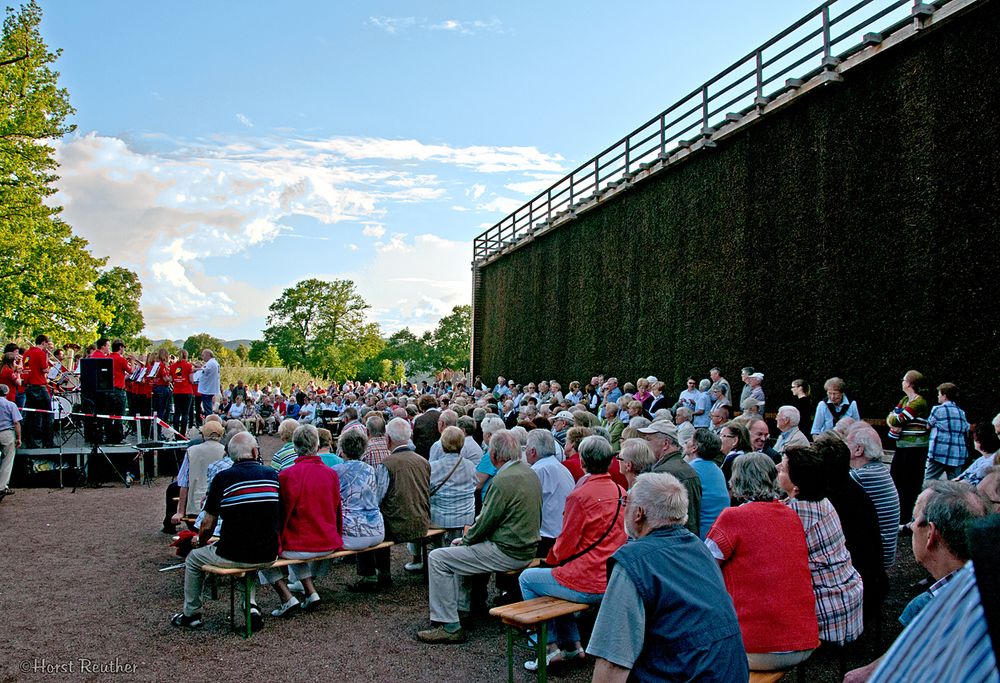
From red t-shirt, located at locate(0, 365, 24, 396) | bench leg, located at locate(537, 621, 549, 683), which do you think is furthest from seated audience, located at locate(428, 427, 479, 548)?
red t-shirt, located at locate(0, 365, 24, 396)

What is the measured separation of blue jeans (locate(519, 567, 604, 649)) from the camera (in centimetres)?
416

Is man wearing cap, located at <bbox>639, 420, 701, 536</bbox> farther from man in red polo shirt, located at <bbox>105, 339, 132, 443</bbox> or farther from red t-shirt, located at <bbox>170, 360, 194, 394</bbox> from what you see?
red t-shirt, located at <bbox>170, 360, 194, 394</bbox>

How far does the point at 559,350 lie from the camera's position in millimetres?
21750

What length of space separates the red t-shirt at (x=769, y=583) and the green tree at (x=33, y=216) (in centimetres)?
2166

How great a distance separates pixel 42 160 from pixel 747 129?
1945cm

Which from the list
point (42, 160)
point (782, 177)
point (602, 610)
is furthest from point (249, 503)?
point (42, 160)

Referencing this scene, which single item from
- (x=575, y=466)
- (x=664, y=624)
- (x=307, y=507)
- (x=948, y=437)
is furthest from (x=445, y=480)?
(x=948, y=437)

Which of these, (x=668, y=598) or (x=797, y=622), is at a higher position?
(x=668, y=598)

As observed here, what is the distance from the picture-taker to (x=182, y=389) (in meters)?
14.3

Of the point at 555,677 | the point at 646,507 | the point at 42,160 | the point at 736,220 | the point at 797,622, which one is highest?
the point at 42,160

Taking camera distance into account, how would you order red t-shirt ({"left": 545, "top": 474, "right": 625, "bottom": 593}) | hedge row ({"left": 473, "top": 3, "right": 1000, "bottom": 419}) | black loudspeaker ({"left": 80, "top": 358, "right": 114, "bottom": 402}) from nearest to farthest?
red t-shirt ({"left": 545, "top": 474, "right": 625, "bottom": 593}) < hedge row ({"left": 473, "top": 3, "right": 1000, "bottom": 419}) < black loudspeaker ({"left": 80, "top": 358, "right": 114, "bottom": 402})

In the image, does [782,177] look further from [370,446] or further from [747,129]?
[370,446]

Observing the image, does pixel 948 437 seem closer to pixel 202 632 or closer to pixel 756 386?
pixel 756 386

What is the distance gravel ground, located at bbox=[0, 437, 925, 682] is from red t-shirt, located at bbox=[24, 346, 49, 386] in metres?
5.23
